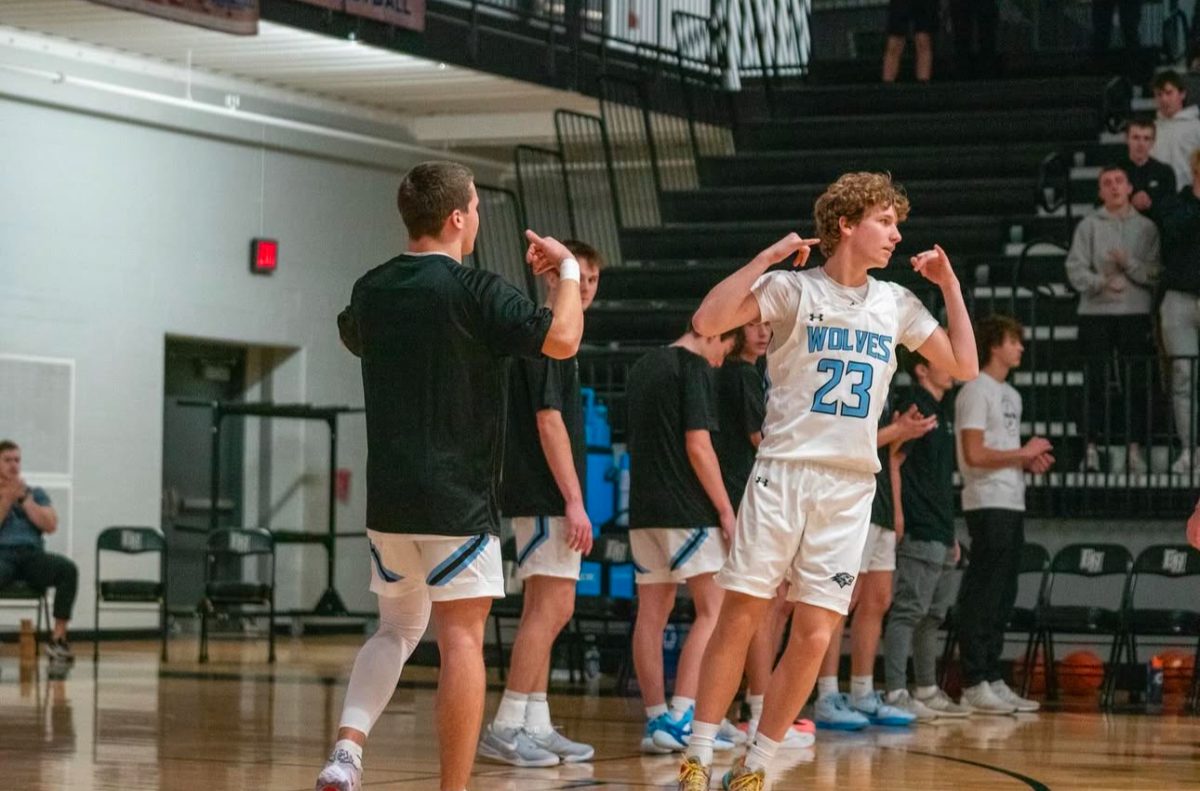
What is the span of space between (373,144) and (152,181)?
2.42 meters

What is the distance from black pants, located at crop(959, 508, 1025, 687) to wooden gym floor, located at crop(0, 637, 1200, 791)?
440 mm

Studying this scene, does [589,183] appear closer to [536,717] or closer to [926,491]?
[926,491]

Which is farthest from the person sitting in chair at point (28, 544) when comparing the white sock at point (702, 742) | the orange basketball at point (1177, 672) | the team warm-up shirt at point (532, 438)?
the white sock at point (702, 742)

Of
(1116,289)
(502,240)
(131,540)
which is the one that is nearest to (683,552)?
(1116,289)

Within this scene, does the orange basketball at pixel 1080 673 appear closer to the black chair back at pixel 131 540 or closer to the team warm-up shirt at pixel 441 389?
the black chair back at pixel 131 540

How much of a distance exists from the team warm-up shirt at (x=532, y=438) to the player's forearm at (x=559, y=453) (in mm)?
45

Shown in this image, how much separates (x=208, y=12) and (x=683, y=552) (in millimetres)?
6750

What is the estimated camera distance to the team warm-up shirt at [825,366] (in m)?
6.31

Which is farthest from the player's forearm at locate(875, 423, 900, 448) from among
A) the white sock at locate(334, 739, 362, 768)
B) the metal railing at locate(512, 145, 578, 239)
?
the metal railing at locate(512, 145, 578, 239)

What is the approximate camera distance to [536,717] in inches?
313

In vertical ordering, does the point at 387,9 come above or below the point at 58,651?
above

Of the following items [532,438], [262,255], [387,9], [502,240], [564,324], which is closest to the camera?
[564,324]

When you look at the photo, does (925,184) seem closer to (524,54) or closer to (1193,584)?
(524,54)

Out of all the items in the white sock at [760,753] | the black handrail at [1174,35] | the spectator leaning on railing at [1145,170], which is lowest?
the white sock at [760,753]
